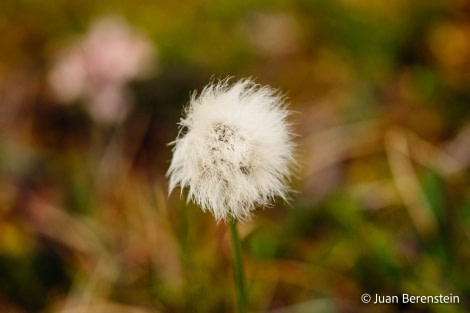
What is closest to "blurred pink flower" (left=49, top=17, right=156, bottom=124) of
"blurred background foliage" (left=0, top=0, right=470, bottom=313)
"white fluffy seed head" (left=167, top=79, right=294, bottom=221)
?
"blurred background foliage" (left=0, top=0, right=470, bottom=313)

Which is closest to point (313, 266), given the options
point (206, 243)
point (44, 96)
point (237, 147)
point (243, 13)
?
point (206, 243)

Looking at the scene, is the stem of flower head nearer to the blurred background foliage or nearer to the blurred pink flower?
the blurred background foliage

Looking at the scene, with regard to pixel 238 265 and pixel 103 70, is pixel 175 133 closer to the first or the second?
pixel 103 70

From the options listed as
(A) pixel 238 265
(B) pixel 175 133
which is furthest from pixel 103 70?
(A) pixel 238 265

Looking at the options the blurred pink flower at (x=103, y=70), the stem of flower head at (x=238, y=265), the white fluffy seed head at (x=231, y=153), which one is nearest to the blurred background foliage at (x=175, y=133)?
the blurred pink flower at (x=103, y=70)

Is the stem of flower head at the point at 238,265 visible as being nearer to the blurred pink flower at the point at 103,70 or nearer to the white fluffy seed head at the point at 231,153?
the white fluffy seed head at the point at 231,153

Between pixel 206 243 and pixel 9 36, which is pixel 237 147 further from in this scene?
pixel 9 36
